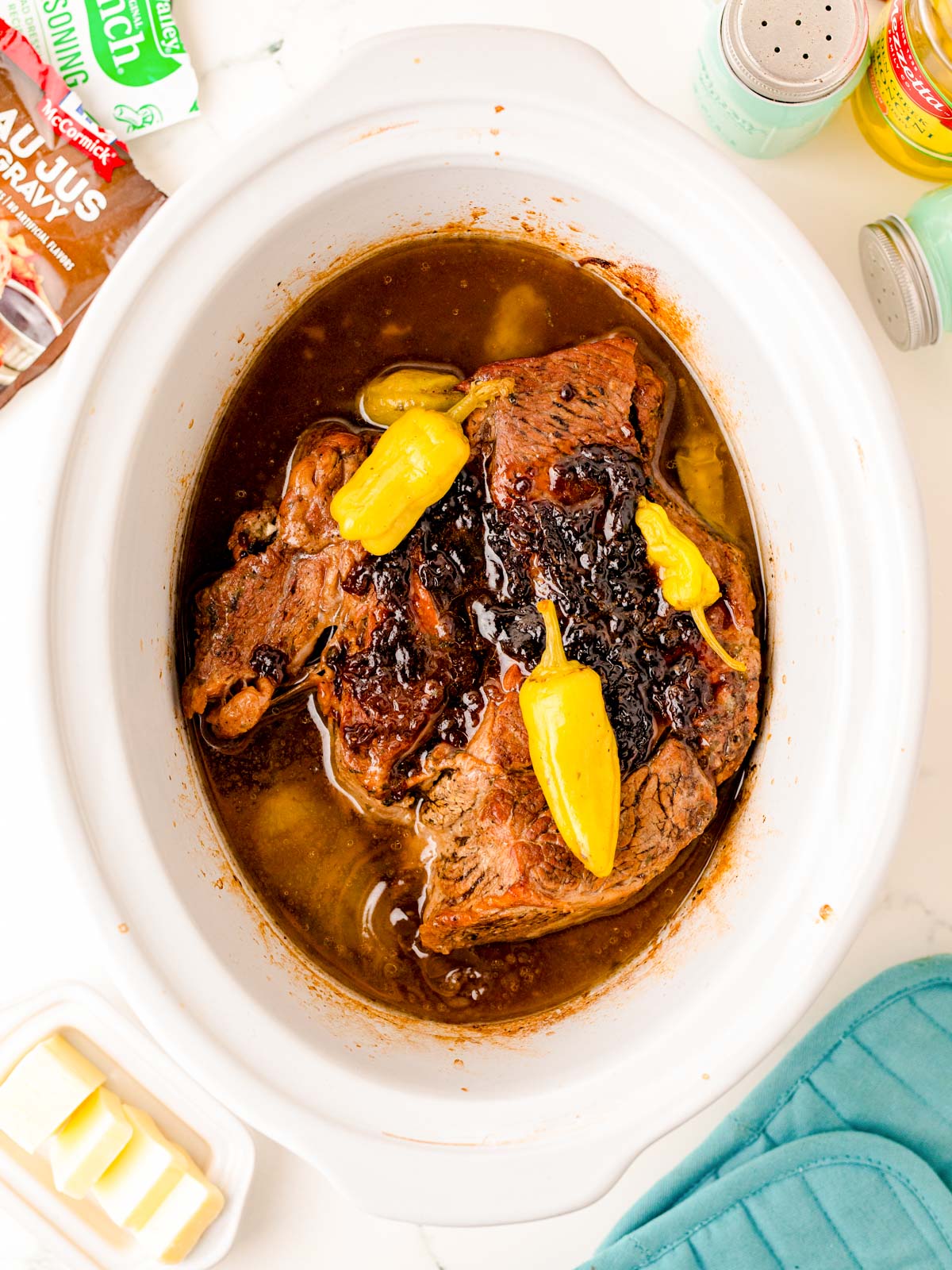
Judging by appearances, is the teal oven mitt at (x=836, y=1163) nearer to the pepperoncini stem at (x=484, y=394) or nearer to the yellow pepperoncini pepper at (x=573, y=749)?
the yellow pepperoncini pepper at (x=573, y=749)

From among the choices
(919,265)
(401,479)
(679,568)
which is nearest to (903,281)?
(919,265)

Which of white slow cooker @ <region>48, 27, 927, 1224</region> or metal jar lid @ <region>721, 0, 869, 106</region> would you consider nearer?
white slow cooker @ <region>48, 27, 927, 1224</region>

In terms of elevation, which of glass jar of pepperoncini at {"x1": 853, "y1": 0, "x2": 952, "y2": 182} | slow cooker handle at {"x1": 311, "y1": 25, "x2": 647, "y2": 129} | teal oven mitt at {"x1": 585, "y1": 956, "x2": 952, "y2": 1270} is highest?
slow cooker handle at {"x1": 311, "y1": 25, "x2": 647, "y2": 129}

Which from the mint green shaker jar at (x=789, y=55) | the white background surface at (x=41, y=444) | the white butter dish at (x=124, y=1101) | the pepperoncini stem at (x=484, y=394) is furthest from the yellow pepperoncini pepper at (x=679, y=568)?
the white butter dish at (x=124, y=1101)

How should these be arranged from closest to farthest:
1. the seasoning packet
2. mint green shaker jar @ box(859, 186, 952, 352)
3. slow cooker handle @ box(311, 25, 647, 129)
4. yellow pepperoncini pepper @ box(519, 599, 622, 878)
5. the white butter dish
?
1. slow cooker handle @ box(311, 25, 647, 129)
2. yellow pepperoncini pepper @ box(519, 599, 622, 878)
3. mint green shaker jar @ box(859, 186, 952, 352)
4. the seasoning packet
5. the white butter dish

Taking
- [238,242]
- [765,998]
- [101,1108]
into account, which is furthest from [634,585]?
[101,1108]

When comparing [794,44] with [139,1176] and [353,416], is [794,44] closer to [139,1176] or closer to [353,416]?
[353,416]

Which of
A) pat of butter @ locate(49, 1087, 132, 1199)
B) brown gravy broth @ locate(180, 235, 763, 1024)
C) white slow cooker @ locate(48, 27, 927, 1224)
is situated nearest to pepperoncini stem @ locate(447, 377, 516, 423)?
brown gravy broth @ locate(180, 235, 763, 1024)

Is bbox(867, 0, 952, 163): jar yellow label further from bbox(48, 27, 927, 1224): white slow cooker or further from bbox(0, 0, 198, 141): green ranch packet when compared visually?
bbox(0, 0, 198, 141): green ranch packet
